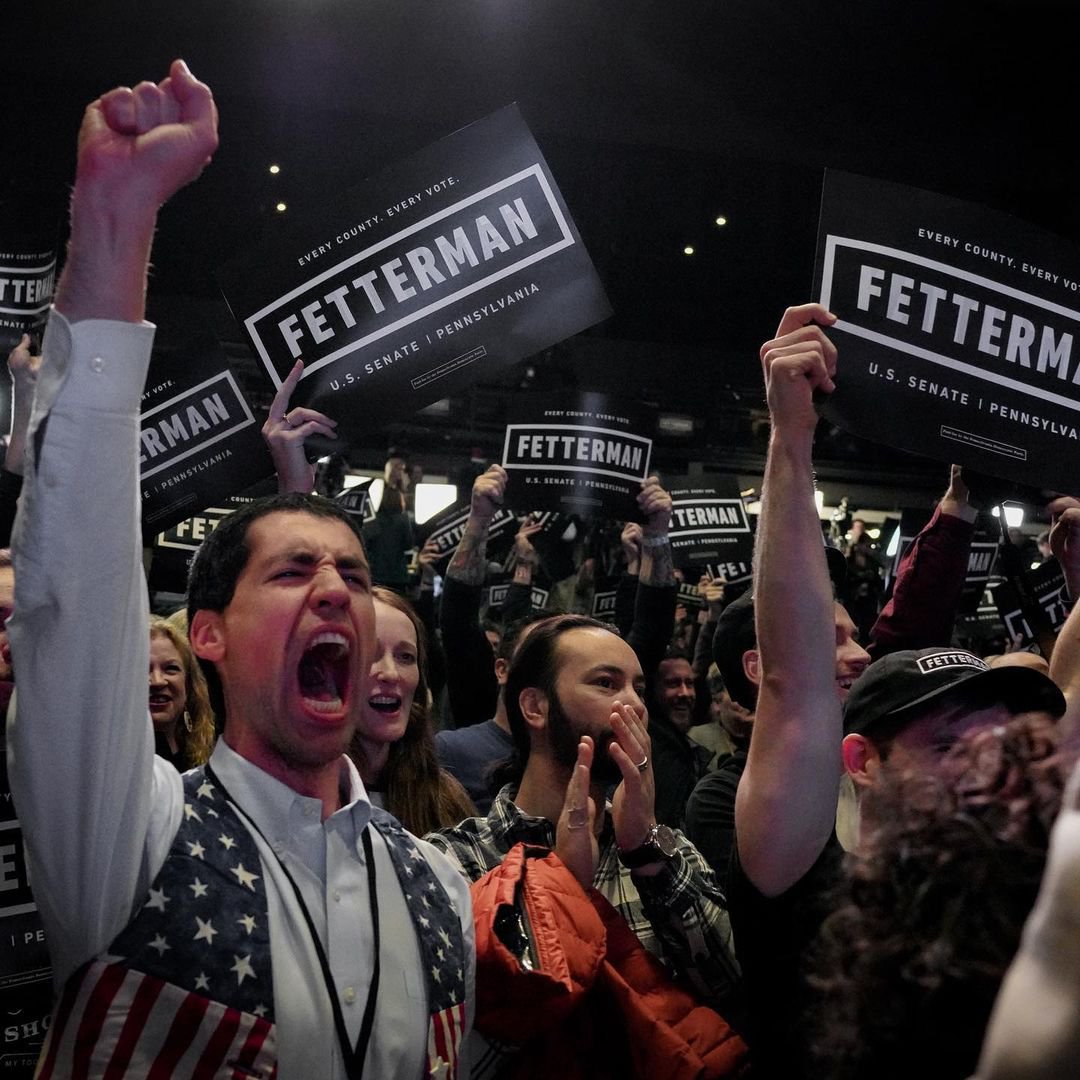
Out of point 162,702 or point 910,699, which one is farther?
point 162,702

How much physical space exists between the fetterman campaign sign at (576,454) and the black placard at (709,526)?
4.01 feet

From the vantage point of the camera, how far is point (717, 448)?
50.8 ft

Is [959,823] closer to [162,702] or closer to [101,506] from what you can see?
[101,506]

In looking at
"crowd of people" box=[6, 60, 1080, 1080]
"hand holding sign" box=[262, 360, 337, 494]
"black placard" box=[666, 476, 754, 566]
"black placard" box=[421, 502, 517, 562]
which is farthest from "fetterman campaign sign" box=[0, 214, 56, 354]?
"black placard" box=[421, 502, 517, 562]

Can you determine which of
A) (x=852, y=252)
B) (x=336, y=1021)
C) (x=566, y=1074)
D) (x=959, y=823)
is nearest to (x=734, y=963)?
(x=566, y=1074)

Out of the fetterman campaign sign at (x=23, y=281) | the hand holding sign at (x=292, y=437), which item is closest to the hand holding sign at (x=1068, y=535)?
the hand holding sign at (x=292, y=437)

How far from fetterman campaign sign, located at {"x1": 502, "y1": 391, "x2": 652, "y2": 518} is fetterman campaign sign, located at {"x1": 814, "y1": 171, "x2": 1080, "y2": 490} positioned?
1843mm

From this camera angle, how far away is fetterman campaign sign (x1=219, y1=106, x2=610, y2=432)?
299 centimetres

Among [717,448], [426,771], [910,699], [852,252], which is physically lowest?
[426,771]

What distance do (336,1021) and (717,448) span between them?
14289 mm

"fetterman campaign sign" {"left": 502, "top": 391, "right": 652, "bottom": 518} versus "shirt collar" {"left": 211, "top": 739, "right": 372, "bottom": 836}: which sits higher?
"fetterman campaign sign" {"left": 502, "top": 391, "right": 652, "bottom": 518}

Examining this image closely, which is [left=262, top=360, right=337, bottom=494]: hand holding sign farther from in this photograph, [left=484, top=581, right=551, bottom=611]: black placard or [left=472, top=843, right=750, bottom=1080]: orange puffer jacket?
[left=484, top=581, right=551, bottom=611]: black placard

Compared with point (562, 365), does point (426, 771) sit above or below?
below

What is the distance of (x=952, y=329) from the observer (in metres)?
2.66
